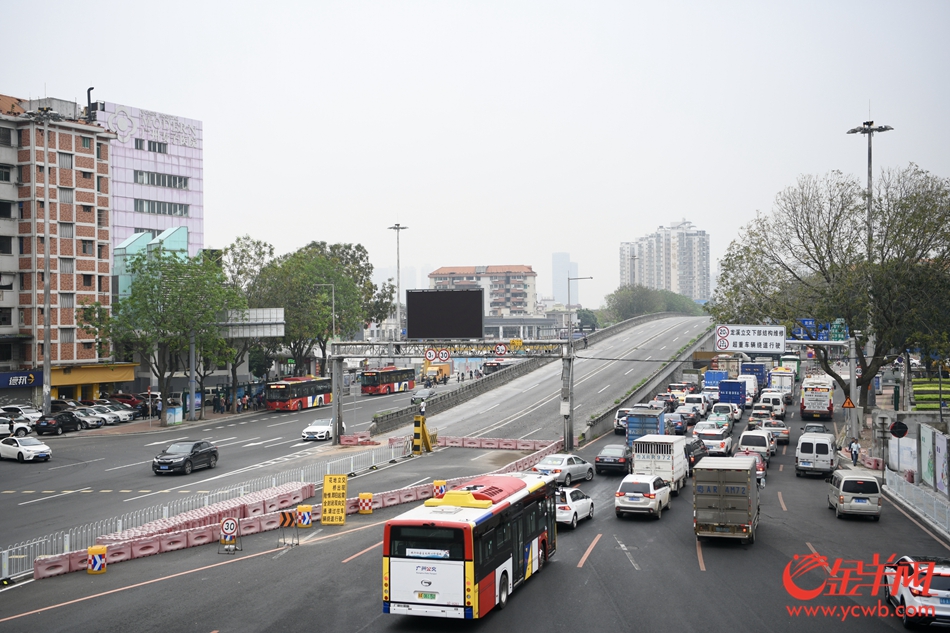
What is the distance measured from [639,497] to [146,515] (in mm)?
16422

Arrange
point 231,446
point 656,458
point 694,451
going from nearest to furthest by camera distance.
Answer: point 656,458 < point 694,451 < point 231,446

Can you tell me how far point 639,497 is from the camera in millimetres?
26516

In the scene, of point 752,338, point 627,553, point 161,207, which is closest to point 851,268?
point 752,338

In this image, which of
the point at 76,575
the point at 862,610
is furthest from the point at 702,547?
the point at 76,575

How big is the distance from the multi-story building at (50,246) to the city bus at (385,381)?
976 inches

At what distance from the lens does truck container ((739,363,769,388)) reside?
231 feet

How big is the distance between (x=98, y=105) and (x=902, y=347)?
283 ft

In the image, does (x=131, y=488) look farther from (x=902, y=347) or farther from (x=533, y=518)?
(x=902, y=347)

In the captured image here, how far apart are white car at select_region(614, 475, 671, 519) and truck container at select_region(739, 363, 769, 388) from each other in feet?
152

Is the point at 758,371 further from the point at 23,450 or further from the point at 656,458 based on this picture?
the point at 23,450

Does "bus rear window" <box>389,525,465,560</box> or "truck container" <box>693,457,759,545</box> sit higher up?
"bus rear window" <box>389,525,465,560</box>

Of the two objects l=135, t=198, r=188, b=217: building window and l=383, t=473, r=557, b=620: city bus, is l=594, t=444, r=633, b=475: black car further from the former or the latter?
l=135, t=198, r=188, b=217: building window

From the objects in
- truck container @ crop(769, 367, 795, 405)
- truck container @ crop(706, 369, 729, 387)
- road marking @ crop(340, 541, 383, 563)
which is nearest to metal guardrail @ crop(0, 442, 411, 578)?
road marking @ crop(340, 541, 383, 563)

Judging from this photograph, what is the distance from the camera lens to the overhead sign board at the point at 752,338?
39438 millimetres
